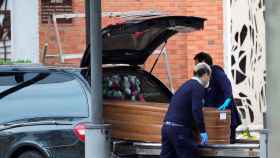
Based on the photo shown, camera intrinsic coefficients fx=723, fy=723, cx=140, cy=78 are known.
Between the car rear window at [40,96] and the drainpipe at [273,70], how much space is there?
3481 millimetres

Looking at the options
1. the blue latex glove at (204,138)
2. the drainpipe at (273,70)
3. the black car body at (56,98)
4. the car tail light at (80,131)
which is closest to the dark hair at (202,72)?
the blue latex glove at (204,138)

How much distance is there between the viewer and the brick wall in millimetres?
14352

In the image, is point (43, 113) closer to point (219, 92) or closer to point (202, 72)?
point (202, 72)

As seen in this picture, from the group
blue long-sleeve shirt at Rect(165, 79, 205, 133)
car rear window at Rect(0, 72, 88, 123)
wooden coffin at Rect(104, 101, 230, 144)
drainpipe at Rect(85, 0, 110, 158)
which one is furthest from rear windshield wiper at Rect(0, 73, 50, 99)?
blue long-sleeve shirt at Rect(165, 79, 205, 133)

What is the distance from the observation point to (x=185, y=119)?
8336 mm

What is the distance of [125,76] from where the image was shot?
934 centimetres

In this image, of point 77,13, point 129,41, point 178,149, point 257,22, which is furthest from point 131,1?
point 178,149

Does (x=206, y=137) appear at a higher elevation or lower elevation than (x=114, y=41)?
lower

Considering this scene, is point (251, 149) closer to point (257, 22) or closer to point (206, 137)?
point (206, 137)

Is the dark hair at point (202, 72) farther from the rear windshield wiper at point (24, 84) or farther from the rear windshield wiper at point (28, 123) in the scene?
the rear windshield wiper at point (24, 84)

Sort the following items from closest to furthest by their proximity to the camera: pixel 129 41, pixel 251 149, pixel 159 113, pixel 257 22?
pixel 251 149, pixel 159 113, pixel 129 41, pixel 257 22

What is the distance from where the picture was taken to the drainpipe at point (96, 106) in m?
7.89

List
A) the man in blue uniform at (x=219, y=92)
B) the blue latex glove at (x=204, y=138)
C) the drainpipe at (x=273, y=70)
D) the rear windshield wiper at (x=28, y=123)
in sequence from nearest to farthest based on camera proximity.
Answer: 1. the drainpipe at (x=273, y=70)
2. the blue latex glove at (x=204, y=138)
3. the rear windshield wiper at (x=28, y=123)
4. the man in blue uniform at (x=219, y=92)

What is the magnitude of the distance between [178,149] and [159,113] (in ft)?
2.07
